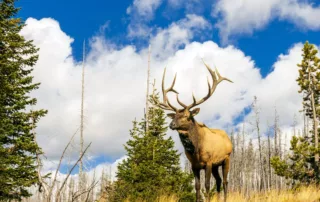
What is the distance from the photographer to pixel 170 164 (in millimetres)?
23812

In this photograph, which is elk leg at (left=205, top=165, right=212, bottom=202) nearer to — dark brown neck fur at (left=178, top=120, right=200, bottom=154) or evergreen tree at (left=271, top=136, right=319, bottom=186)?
dark brown neck fur at (left=178, top=120, right=200, bottom=154)

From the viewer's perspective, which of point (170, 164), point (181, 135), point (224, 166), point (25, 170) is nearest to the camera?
point (181, 135)

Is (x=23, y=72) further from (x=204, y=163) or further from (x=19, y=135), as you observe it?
(x=204, y=163)

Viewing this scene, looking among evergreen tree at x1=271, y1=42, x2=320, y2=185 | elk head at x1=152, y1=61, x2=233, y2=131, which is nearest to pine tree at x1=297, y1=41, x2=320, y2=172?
evergreen tree at x1=271, y1=42, x2=320, y2=185

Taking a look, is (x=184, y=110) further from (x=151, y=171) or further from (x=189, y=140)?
(x=151, y=171)

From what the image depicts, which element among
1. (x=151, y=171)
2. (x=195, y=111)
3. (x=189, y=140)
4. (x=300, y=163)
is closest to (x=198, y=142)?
(x=189, y=140)

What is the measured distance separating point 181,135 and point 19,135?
9579mm

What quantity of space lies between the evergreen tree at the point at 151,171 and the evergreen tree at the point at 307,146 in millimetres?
5848

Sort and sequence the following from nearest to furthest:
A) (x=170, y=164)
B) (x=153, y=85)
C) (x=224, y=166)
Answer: (x=224, y=166) < (x=170, y=164) < (x=153, y=85)

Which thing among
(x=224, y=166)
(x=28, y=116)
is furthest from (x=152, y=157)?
(x=224, y=166)

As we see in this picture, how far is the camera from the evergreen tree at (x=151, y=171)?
14.6 meters

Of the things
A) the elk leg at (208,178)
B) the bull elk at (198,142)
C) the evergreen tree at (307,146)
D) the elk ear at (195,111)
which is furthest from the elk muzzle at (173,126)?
the evergreen tree at (307,146)

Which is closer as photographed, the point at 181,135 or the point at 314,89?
the point at 181,135

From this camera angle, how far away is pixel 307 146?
21.3 metres
